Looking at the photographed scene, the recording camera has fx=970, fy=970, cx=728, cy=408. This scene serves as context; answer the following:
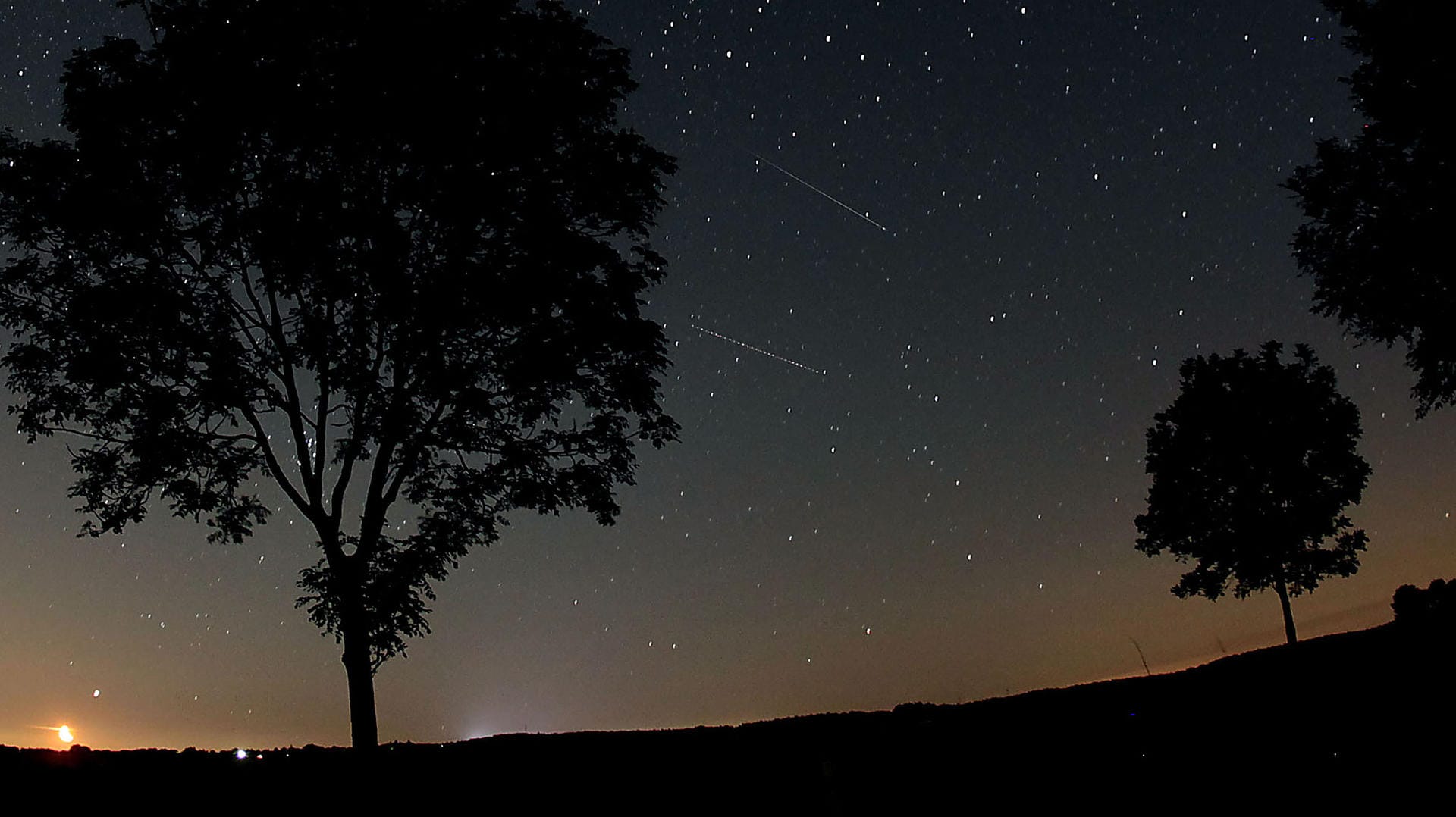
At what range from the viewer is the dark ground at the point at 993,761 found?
6.73 m

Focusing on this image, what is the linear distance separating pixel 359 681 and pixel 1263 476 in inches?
1061

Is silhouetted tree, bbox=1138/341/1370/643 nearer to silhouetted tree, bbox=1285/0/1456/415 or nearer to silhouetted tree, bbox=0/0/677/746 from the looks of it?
silhouetted tree, bbox=1285/0/1456/415

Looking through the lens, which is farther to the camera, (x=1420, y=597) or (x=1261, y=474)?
(x=1261, y=474)

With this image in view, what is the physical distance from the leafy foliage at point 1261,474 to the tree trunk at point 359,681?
25.7 meters

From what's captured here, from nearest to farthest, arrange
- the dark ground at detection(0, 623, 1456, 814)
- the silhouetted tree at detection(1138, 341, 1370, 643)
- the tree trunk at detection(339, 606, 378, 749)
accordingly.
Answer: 1. the dark ground at detection(0, 623, 1456, 814)
2. the tree trunk at detection(339, 606, 378, 749)
3. the silhouetted tree at detection(1138, 341, 1370, 643)

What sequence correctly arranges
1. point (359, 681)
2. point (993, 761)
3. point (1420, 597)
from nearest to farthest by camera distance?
point (993, 761)
point (1420, 597)
point (359, 681)

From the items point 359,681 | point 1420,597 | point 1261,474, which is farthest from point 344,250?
point 1261,474

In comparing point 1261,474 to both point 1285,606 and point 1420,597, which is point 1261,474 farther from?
point 1420,597

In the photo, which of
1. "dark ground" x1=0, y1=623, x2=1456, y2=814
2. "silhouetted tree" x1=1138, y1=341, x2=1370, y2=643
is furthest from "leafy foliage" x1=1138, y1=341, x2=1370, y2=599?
"dark ground" x1=0, y1=623, x2=1456, y2=814

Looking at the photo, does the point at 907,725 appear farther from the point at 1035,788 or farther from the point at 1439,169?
the point at 1439,169

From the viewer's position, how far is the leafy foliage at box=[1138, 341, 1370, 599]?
30.0 meters

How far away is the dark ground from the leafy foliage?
24.0 m

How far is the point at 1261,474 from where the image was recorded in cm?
3030

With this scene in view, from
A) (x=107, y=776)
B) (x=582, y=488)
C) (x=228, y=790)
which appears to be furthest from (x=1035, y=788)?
(x=582, y=488)
